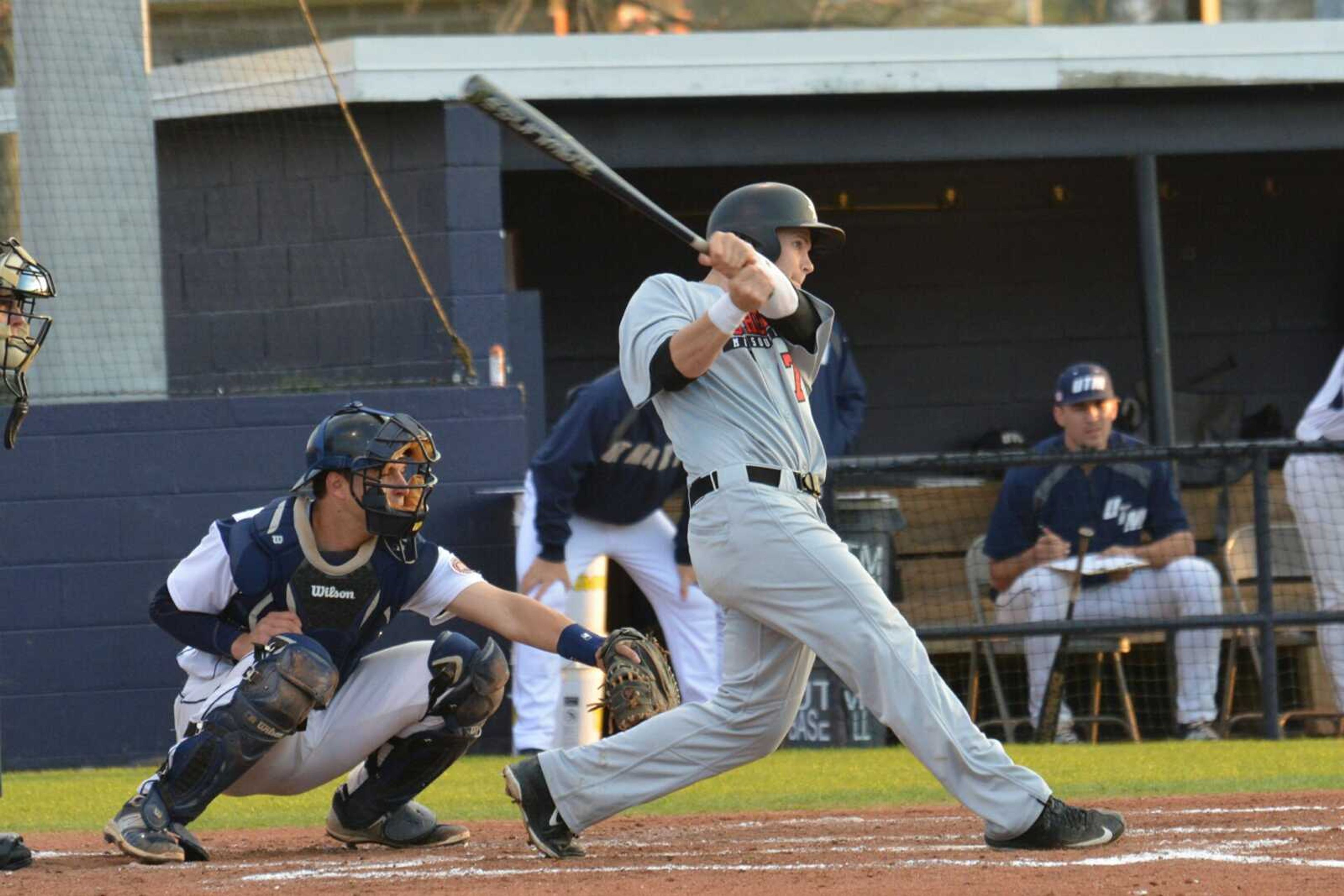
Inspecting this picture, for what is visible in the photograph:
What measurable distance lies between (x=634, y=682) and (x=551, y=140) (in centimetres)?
129

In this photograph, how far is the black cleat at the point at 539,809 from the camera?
15.0 ft

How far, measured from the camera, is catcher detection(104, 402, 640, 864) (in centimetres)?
460

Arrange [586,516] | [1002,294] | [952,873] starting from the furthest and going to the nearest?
[1002,294] → [586,516] → [952,873]

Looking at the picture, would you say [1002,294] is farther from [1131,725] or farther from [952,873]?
[952,873]

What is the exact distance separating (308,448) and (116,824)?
3.31 ft

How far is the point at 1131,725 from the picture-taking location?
8.17 m

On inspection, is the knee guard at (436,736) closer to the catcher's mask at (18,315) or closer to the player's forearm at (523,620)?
the player's forearm at (523,620)

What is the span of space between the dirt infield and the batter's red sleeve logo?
120 centimetres

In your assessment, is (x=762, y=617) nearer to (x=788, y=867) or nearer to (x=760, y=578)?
(x=760, y=578)

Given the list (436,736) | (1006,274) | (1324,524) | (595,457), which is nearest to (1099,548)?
(1324,524)

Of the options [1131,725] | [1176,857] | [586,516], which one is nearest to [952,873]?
[1176,857]

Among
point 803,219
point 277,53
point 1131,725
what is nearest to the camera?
point 803,219

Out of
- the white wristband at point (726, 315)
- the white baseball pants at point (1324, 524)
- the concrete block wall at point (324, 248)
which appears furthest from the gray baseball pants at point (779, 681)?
the concrete block wall at point (324, 248)

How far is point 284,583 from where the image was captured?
474 centimetres
